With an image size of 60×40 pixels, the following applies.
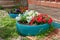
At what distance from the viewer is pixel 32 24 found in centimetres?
269

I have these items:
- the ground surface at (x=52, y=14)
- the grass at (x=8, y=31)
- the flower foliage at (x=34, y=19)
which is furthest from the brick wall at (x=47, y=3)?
the grass at (x=8, y=31)

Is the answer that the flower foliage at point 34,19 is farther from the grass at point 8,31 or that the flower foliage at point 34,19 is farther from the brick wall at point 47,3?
the brick wall at point 47,3

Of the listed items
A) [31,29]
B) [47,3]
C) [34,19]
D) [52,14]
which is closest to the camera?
[31,29]

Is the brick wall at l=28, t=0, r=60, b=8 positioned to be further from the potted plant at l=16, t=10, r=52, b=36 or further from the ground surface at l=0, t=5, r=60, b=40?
the potted plant at l=16, t=10, r=52, b=36

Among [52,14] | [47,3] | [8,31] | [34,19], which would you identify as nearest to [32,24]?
[34,19]

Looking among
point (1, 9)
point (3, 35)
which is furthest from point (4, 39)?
point (1, 9)

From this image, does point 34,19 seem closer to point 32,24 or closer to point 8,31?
point 32,24

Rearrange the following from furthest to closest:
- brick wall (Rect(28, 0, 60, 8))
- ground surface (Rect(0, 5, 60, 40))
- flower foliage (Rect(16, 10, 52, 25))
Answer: brick wall (Rect(28, 0, 60, 8)) → flower foliage (Rect(16, 10, 52, 25)) → ground surface (Rect(0, 5, 60, 40))

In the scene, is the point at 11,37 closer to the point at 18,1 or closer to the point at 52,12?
the point at 52,12

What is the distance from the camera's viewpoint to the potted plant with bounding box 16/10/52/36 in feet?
8.57

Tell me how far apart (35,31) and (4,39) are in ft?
1.60

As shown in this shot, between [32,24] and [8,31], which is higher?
[32,24]

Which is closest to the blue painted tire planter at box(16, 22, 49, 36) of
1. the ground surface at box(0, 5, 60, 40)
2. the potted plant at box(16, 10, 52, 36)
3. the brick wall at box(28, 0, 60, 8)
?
the potted plant at box(16, 10, 52, 36)

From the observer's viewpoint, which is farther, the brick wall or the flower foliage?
the brick wall
